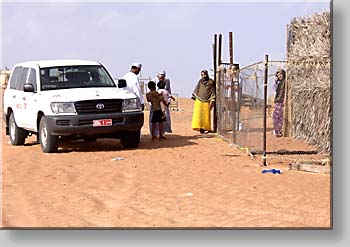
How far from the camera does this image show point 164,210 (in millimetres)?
7355

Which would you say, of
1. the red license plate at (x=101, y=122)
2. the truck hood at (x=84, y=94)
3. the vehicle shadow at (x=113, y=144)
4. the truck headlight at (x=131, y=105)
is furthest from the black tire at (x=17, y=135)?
the truck headlight at (x=131, y=105)

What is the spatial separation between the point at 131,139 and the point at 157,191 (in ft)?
13.8

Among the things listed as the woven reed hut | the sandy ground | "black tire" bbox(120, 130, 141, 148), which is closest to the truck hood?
"black tire" bbox(120, 130, 141, 148)

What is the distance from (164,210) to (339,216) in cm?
185

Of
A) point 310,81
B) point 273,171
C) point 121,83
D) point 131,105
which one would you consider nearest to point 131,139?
point 131,105

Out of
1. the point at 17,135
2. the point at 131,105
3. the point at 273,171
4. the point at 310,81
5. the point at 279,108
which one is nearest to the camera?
the point at 273,171

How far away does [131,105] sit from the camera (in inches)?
473

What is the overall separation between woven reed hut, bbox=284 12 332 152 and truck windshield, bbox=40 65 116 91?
11.8ft

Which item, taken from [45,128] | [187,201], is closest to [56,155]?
[45,128]

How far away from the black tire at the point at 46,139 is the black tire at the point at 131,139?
134cm

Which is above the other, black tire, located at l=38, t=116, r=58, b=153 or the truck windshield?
the truck windshield

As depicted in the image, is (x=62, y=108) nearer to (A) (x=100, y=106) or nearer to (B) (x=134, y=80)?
(A) (x=100, y=106)

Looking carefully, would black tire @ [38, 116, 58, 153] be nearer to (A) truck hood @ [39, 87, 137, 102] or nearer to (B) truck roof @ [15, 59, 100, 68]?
(A) truck hood @ [39, 87, 137, 102]

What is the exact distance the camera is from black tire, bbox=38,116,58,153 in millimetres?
11633
